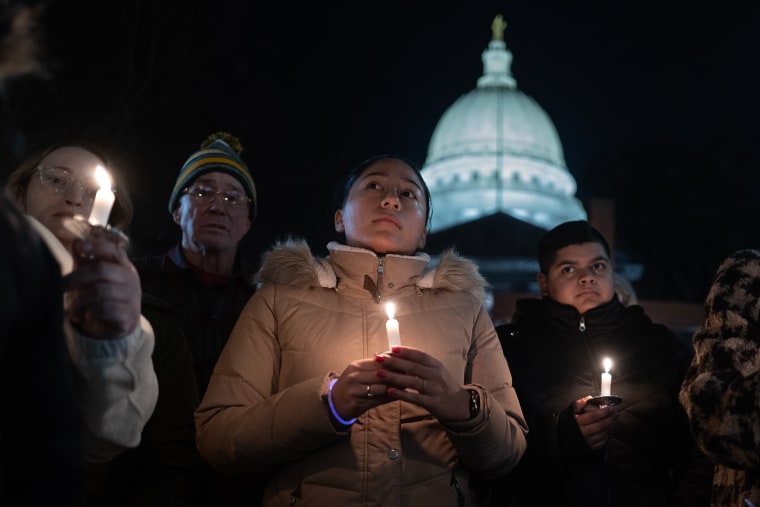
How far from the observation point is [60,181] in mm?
2477

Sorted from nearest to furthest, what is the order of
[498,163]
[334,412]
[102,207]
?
[102,207] < [334,412] < [498,163]

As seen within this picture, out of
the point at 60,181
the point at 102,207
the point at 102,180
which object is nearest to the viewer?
the point at 102,207

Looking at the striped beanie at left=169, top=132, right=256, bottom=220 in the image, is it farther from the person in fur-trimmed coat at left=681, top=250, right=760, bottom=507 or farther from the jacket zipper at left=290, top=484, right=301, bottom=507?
the person in fur-trimmed coat at left=681, top=250, right=760, bottom=507

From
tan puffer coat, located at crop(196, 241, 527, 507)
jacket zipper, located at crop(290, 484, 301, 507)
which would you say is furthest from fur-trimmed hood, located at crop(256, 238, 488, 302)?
jacket zipper, located at crop(290, 484, 301, 507)

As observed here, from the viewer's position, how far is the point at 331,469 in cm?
230

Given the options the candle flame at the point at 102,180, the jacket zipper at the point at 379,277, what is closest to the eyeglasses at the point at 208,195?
the jacket zipper at the point at 379,277

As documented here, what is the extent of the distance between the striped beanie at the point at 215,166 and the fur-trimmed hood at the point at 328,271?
1010mm

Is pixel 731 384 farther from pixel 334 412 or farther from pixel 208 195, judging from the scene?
pixel 208 195

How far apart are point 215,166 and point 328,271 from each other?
1209 millimetres

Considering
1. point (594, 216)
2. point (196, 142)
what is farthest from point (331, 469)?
point (196, 142)

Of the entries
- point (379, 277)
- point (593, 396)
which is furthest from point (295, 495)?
point (593, 396)

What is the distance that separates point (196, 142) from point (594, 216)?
883 centimetres

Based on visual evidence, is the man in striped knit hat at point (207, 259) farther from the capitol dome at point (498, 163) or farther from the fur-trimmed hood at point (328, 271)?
the capitol dome at point (498, 163)

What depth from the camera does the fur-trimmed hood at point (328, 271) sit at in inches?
104
